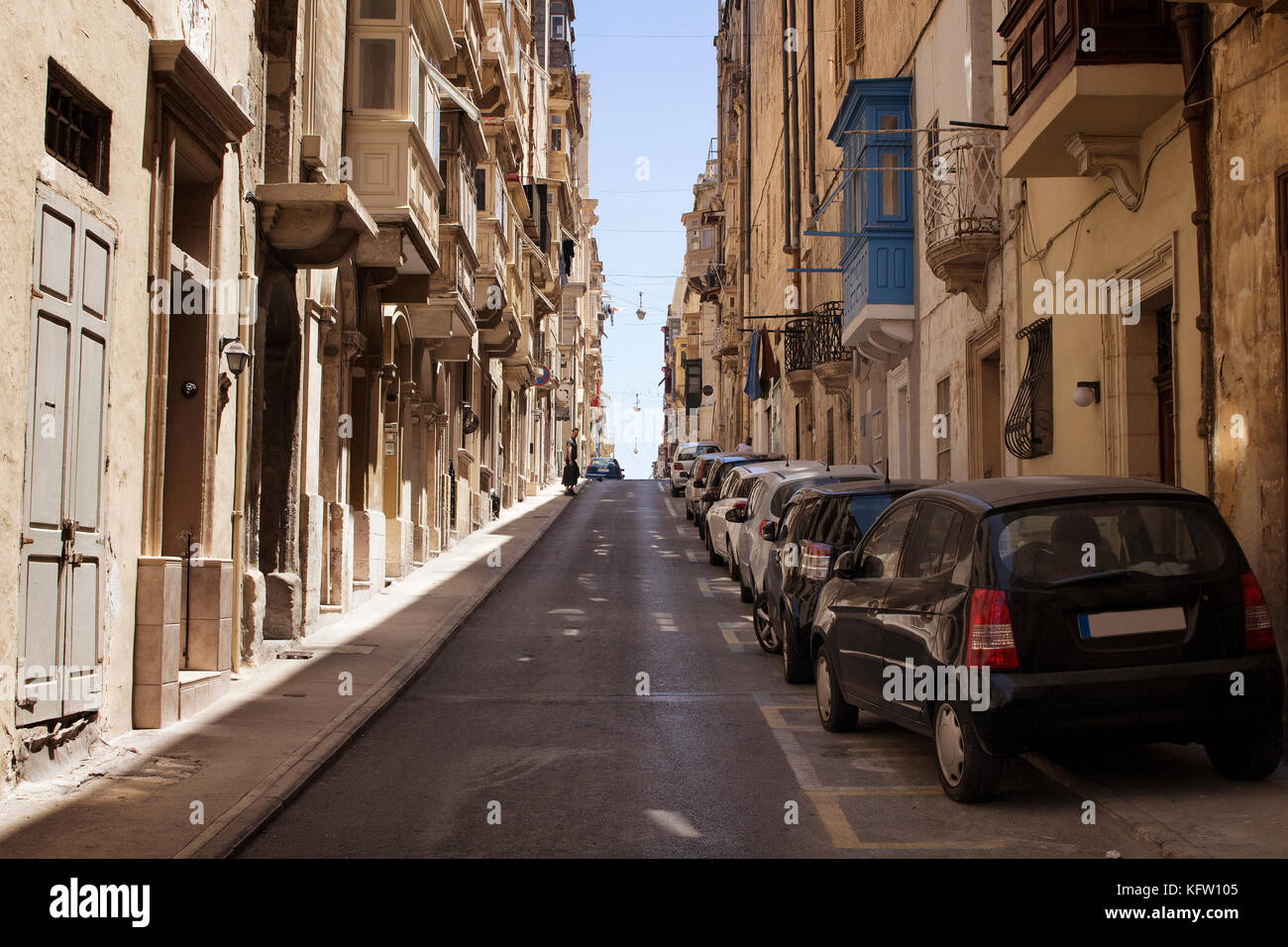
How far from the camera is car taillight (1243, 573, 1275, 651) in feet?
22.7

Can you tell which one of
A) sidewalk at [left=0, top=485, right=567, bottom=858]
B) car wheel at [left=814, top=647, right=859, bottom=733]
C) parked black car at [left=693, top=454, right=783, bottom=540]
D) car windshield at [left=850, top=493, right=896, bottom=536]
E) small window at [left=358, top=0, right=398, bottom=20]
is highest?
small window at [left=358, top=0, right=398, bottom=20]

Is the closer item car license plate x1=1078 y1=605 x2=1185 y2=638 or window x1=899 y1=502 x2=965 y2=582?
car license plate x1=1078 y1=605 x2=1185 y2=638

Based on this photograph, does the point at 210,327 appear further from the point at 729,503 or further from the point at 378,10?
the point at 729,503

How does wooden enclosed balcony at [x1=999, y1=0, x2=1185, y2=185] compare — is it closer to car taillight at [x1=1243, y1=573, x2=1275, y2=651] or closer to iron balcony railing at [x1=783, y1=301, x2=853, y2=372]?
car taillight at [x1=1243, y1=573, x2=1275, y2=651]

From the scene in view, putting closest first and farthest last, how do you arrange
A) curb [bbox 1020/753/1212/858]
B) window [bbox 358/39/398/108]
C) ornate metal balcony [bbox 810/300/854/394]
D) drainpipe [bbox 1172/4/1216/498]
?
curb [bbox 1020/753/1212/858], drainpipe [bbox 1172/4/1216/498], window [bbox 358/39/398/108], ornate metal balcony [bbox 810/300/854/394]

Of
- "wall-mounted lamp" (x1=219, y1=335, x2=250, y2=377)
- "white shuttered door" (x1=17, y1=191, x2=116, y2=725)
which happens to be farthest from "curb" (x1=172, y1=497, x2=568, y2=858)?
"wall-mounted lamp" (x1=219, y1=335, x2=250, y2=377)

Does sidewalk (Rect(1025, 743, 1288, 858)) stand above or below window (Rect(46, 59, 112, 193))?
below

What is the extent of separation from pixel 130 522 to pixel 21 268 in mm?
2629

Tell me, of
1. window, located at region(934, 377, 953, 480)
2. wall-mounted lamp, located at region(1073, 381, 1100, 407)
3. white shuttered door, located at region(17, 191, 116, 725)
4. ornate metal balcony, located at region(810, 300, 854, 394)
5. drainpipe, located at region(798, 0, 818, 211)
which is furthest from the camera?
drainpipe, located at region(798, 0, 818, 211)

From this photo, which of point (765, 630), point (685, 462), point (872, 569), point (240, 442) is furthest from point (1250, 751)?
point (685, 462)

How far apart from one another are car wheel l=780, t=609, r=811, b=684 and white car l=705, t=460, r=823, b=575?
8204mm

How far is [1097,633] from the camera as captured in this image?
677 centimetres
